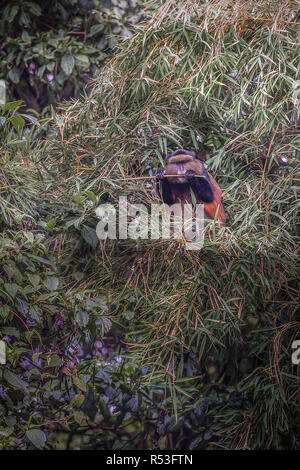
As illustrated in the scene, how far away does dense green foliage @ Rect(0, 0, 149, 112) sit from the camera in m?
2.74

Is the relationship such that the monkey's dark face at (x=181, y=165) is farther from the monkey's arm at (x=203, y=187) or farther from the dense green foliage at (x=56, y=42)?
the dense green foliage at (x=56, y=42)

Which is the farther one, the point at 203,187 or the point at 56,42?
the point at 56,42

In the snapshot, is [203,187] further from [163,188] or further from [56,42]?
[56,42]

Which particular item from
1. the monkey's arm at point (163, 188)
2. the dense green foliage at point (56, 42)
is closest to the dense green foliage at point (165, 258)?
the monkey's arm at point (163, 188)

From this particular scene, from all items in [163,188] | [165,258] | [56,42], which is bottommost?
[165,258]

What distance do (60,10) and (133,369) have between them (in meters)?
1.87

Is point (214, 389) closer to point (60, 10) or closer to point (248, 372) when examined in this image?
point (248, 372)

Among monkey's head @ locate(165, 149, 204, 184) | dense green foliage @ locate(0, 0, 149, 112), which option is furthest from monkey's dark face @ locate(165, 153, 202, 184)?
dense green foliage @ locate(0, 0, 149, 112)

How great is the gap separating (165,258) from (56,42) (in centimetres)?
136

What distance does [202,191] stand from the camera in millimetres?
2070

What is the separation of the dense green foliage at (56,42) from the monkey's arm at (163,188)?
2.85ft

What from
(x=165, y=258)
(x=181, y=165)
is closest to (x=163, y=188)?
(x=181, y=165)

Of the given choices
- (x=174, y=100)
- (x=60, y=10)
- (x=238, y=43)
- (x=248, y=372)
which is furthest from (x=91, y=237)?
(x=60, y=10)

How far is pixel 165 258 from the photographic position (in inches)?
76.6
